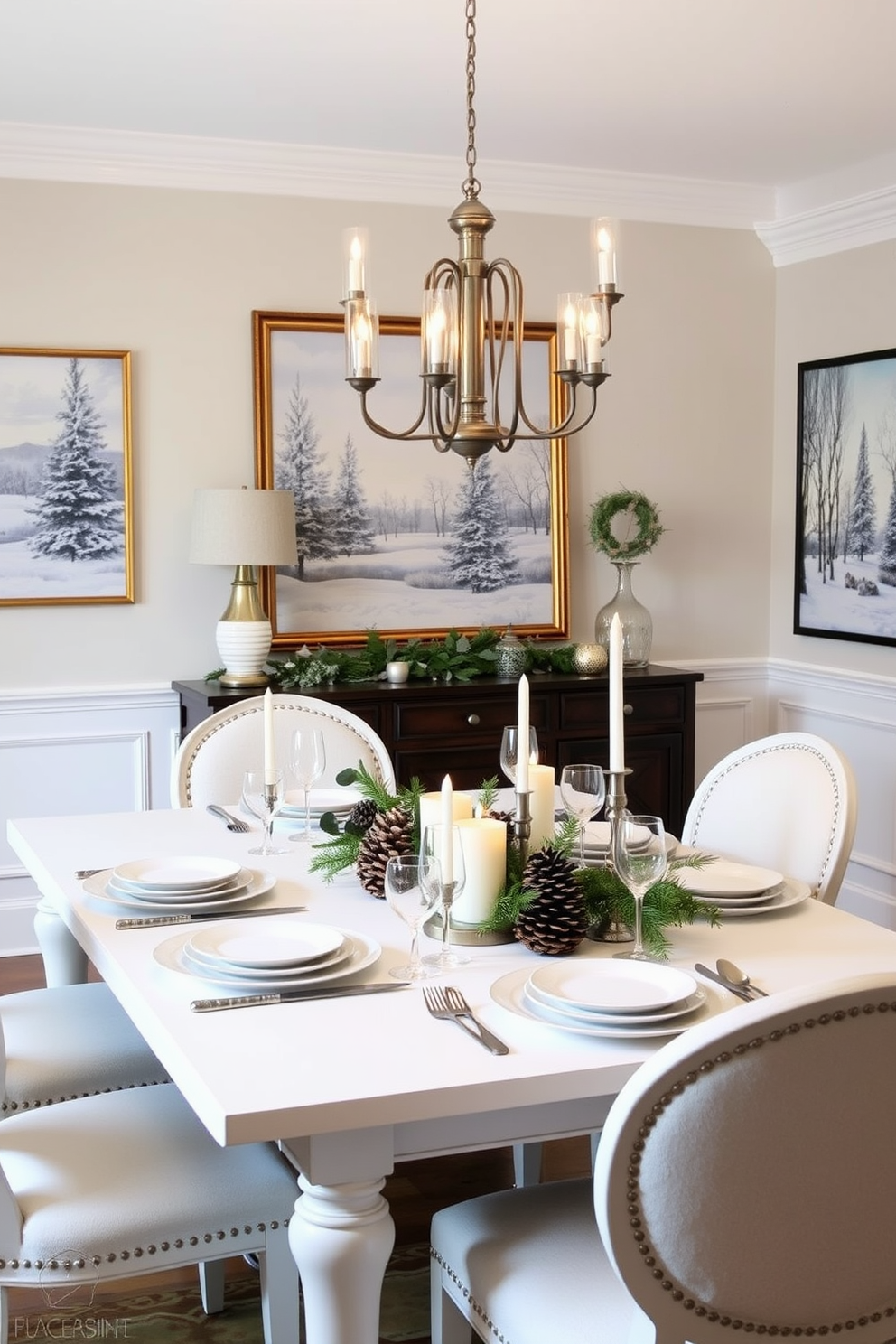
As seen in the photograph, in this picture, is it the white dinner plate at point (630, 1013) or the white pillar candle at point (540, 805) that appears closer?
the white dinner plate at point (630, 1013)

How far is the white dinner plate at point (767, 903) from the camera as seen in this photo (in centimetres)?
218

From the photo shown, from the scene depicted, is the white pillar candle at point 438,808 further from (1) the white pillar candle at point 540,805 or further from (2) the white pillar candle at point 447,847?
(2) the white pillar candle at point 447,847

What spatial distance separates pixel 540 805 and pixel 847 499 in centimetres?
297

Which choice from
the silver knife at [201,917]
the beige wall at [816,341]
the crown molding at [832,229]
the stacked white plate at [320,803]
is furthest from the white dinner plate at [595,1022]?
the crown molding at [832,229]

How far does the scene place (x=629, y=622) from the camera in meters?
4.71

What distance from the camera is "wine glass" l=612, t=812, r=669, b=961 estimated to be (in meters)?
1.87

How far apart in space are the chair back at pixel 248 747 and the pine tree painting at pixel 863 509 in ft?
7.11

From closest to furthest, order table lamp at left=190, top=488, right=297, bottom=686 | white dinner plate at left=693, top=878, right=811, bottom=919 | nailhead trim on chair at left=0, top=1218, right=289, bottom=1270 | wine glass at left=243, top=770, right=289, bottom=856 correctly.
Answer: nailhead trim on chair at left=0, top=1218, right=289, bottom=1270 → white dinner plate at left=693, top=878, right=811, bottom=919 → wine glass at left=243, top=770, right=289, bottom=856 → table lamp at left=190, top=488, right=297, bottom=686

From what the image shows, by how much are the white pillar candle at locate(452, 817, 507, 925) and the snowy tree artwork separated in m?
2.91

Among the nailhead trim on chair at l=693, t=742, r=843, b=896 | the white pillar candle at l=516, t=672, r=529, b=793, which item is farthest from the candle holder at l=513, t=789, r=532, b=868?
the nailhead trim on chair at l=693, t=742, r=843, b=896

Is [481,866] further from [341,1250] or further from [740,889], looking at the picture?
[341,1250]

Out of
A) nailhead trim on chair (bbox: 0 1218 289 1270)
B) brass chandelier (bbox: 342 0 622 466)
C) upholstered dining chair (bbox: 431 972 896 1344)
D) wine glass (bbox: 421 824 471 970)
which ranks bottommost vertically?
nailhead trim on chair (bbox: 0 1218 289 1270)

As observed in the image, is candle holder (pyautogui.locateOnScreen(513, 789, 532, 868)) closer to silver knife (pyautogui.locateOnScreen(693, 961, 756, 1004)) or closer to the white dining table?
the white dining table

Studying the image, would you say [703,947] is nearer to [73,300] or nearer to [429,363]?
[429,363]
